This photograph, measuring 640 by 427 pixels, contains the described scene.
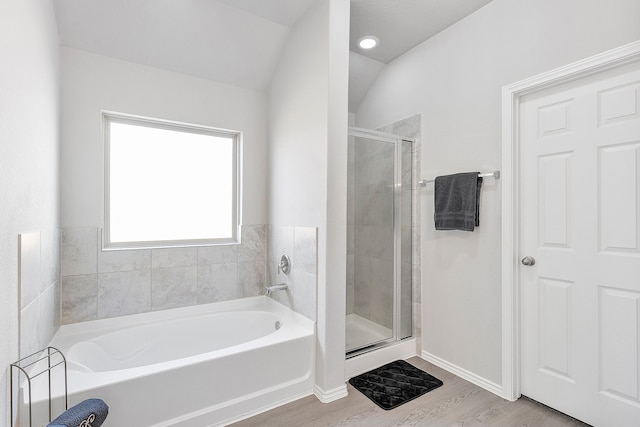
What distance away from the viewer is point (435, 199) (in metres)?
2.44

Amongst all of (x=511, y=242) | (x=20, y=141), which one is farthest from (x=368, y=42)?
(x=20, y=141)

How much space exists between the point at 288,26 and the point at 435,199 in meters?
1.82

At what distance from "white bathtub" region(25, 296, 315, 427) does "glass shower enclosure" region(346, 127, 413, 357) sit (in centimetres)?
66

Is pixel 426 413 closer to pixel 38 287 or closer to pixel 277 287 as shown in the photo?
pixel 277 287

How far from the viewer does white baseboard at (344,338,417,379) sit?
2338 mm

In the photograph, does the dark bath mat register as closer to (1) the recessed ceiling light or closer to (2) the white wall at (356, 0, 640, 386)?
(2) the white wall at (356, 0, 640, 386)

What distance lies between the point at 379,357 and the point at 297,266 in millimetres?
998

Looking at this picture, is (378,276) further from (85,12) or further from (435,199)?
(85,12)

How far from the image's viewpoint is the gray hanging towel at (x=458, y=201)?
2.19 metres

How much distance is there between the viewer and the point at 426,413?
190 cm

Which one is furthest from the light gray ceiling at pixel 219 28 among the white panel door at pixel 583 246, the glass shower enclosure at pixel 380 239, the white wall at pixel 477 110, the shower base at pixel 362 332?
the shower base at pixel 362 332

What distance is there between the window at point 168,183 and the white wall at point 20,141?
0.55 meters

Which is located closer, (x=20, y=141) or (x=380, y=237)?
(x=20, y=141)

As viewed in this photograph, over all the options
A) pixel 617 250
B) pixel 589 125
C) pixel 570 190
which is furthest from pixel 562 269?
pixel 589 125
